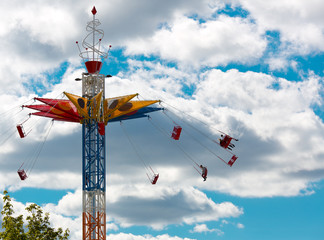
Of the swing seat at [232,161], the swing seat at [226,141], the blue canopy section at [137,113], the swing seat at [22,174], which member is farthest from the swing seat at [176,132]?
the swing seat at [22,174]

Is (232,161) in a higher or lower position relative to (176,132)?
lower

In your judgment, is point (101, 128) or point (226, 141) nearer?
point (101, 128)

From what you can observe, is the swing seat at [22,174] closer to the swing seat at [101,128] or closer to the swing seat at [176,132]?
the swing seat at [101,128]

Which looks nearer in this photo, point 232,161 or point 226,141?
point 226,141

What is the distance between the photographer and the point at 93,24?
69562 mm

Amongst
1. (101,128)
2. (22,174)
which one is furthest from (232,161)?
(22,174)

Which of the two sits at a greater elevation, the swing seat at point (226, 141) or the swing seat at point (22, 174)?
the swing seat at point (226, 141)

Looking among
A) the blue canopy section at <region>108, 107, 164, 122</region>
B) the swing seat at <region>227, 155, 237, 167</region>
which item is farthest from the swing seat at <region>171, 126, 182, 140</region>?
the blue canopy section at <region>108, 107, 164, 122</region>

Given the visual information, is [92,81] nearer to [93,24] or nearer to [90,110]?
[90,110]

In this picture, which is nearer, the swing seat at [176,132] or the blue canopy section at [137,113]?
the swing seat at [176,132]

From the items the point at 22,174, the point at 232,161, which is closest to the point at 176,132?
the point at 232,161

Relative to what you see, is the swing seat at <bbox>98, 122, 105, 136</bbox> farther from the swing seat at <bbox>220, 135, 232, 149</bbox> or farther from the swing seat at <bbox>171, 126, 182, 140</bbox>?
the swing seat at <bbox>220, 135, 232, 149</bbox>

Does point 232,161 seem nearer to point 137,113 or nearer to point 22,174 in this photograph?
point 137,113

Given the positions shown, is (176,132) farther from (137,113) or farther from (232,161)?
(137,113)
